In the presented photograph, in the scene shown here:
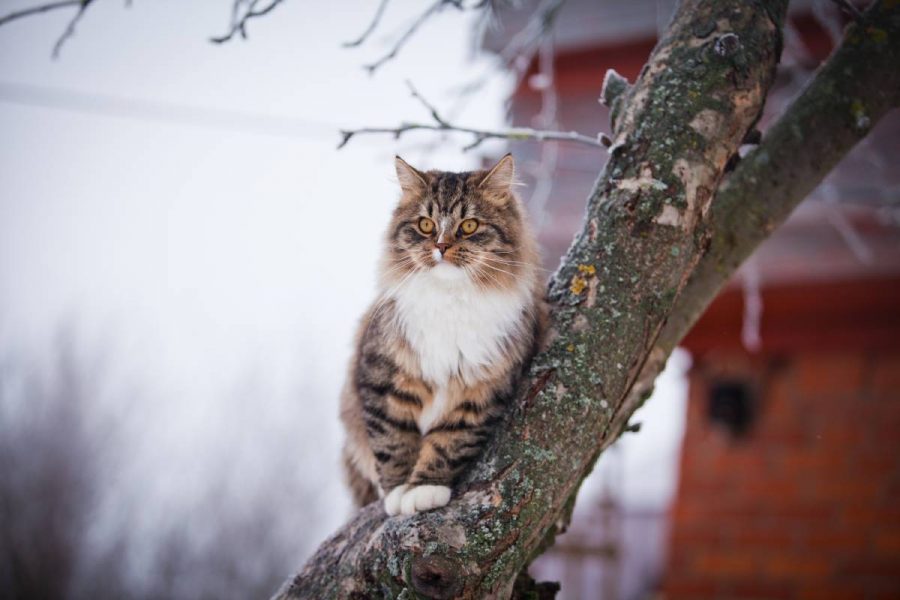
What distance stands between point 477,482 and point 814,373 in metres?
4.58

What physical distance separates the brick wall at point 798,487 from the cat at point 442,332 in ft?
12.3

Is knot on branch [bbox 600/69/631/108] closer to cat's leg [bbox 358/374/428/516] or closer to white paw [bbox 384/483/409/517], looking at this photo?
cat's leg [bbox 358/374/428/516]

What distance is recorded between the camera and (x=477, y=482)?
1754 millimetres

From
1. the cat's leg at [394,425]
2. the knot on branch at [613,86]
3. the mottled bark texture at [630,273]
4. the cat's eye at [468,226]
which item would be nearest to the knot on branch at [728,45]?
the mottled bark texture at [630,273]

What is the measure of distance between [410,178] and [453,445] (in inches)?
37.2

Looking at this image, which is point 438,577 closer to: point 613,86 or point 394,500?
point 394,500

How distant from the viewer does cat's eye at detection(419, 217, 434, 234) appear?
2.41m

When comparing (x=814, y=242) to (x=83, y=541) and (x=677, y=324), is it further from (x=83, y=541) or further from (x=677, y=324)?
(x=83, y=541)

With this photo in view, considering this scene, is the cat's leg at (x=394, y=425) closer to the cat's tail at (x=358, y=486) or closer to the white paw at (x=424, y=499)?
the white paw at (x=424, y=499)

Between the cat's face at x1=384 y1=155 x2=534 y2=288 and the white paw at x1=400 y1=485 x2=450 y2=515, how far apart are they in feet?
2.16

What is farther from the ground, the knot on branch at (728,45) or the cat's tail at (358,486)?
the knot on branch at (728,45)

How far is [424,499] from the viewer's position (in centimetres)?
194

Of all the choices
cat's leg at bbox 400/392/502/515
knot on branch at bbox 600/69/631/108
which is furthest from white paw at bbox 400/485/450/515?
knot on branch at bbox 600/69/631/108

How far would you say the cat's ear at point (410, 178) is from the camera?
253 cm
